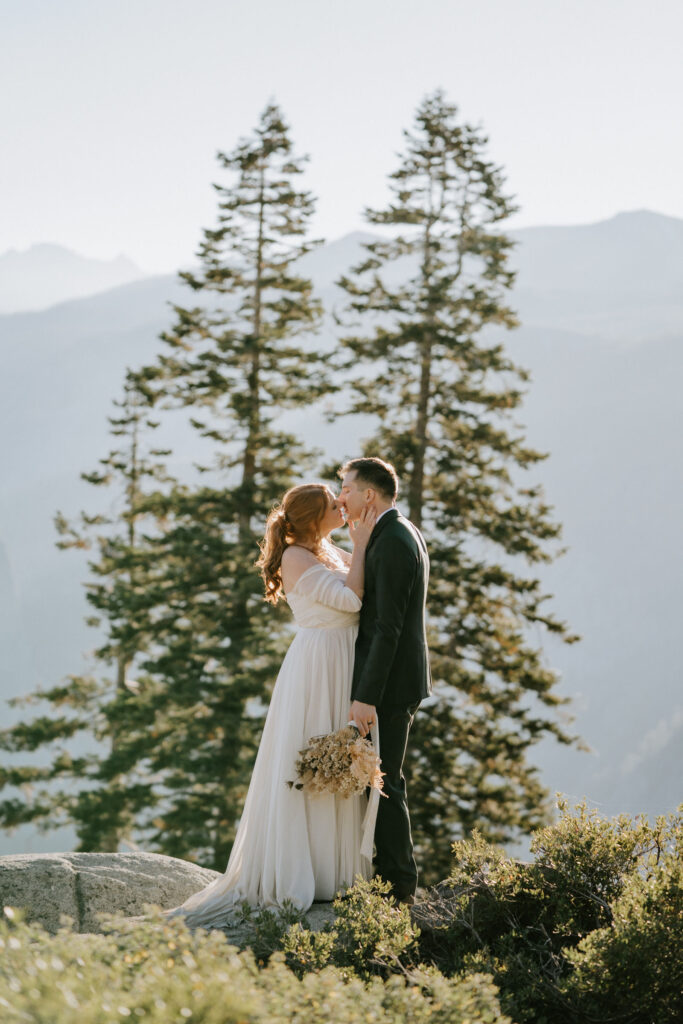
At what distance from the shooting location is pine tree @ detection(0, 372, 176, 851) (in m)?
21.0

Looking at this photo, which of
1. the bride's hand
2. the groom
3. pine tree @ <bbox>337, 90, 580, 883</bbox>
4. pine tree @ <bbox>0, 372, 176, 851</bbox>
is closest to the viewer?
the groom

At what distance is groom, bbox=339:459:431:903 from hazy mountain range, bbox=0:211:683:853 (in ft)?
204

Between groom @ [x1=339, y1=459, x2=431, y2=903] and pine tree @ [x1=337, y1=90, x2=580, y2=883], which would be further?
pine tree @ [x1=337, y1=90, x2=580, y2=883]

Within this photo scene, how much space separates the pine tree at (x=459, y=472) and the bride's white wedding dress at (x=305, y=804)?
462 inches

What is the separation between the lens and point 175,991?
9.01ft

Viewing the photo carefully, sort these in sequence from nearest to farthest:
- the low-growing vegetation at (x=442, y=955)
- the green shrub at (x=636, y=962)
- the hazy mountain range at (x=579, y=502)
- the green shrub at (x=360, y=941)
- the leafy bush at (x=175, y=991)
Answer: the leafy bush at (x=175, y=991) → the low-growing vegetation at (x=442, y=955) → the green shrub at (x=636, y=962) → the green shrub at (x=360, y=941) → the hazy mountain range at (x=579, y=502)

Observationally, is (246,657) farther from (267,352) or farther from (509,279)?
(509,279)

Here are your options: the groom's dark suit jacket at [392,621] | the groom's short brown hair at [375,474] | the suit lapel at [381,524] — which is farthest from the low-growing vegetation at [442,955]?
the groom's short brown hair at [375,474]

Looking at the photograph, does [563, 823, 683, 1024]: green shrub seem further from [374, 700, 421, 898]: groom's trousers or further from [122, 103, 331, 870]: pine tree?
[122, 103, 331, 870]: pine tree

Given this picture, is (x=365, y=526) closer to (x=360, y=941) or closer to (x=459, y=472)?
(x=360, y=941)

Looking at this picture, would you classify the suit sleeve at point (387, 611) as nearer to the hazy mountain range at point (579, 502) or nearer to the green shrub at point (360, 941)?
the green shrub at point (360, 941)

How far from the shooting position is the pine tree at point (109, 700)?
21047 mm

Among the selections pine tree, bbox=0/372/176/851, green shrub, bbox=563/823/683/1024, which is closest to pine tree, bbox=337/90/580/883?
pine tree, bbox=0/372/176/851

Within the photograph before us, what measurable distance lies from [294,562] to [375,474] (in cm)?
75
